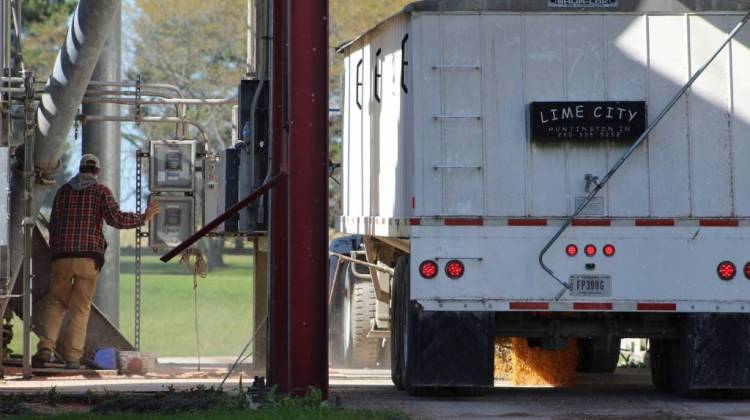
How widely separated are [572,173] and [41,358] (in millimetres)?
6699

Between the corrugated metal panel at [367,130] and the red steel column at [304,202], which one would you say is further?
the corrugated metal panel at [367,130]

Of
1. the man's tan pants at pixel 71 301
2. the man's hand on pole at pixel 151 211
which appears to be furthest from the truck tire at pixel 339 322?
the man's tan pants at pixel 71 301

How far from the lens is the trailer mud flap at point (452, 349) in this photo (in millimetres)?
13555

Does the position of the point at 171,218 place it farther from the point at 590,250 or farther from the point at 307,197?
the point at 590,250

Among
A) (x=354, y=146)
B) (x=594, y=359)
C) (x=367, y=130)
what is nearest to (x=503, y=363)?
(x=594, y=359)

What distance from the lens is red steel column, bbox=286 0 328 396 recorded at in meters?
12.9

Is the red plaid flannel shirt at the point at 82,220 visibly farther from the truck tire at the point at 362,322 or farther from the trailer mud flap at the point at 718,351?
the trailer mud flap at the point at 718,351

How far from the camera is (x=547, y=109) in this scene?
1350cm

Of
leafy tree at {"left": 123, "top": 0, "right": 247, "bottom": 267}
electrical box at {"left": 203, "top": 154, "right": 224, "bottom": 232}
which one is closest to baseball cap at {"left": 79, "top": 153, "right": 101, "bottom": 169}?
electrical box at {"left": 203, "top": 154, "right": 224, "bottom": 232}

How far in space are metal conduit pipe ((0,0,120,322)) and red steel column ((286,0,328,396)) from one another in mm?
4753

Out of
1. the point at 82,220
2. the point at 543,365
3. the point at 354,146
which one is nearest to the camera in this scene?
the point at 543,365

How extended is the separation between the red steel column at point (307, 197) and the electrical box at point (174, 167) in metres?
6.01

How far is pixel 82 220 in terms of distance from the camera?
57.8 ft

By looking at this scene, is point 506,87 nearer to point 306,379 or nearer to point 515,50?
point 515,50
